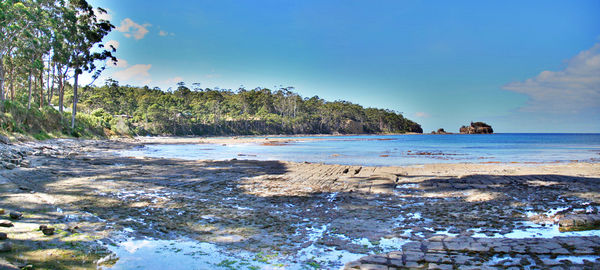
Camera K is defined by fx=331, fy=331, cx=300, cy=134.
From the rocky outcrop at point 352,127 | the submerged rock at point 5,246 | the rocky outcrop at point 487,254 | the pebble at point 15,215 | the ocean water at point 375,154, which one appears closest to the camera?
the submerged rock at point 5,246

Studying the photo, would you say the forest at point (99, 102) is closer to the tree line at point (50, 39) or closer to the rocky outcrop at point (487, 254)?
the tree line at point (50, 39)

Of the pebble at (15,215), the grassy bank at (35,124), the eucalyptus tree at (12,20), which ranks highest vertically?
the eucalyptus tree at (12,20)

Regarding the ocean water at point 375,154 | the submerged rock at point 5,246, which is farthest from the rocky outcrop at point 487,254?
the ocean water at point 375,154

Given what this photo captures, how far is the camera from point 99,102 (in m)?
86.3

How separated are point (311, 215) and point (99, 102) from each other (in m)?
95.8

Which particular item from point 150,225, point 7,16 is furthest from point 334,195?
point 7,16

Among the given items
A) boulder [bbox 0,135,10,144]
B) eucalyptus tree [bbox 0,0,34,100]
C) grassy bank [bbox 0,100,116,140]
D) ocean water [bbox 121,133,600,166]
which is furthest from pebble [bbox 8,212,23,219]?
eucalyptus tree [bbox 0,0,34,100]

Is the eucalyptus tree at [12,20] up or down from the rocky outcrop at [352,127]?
up

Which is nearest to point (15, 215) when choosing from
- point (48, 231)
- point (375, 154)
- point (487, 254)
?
point (48, 231)

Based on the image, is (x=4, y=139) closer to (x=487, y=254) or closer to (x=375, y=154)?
(x=487, y=254)

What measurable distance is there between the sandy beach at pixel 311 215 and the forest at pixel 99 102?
1755 cm

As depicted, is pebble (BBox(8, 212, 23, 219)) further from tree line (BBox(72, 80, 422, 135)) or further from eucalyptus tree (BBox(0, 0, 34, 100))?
tree line (BBox(72, 80, 422, 135))

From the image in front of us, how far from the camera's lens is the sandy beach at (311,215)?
14.1 ft

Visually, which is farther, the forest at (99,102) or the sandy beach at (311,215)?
the forest at (99,102)
